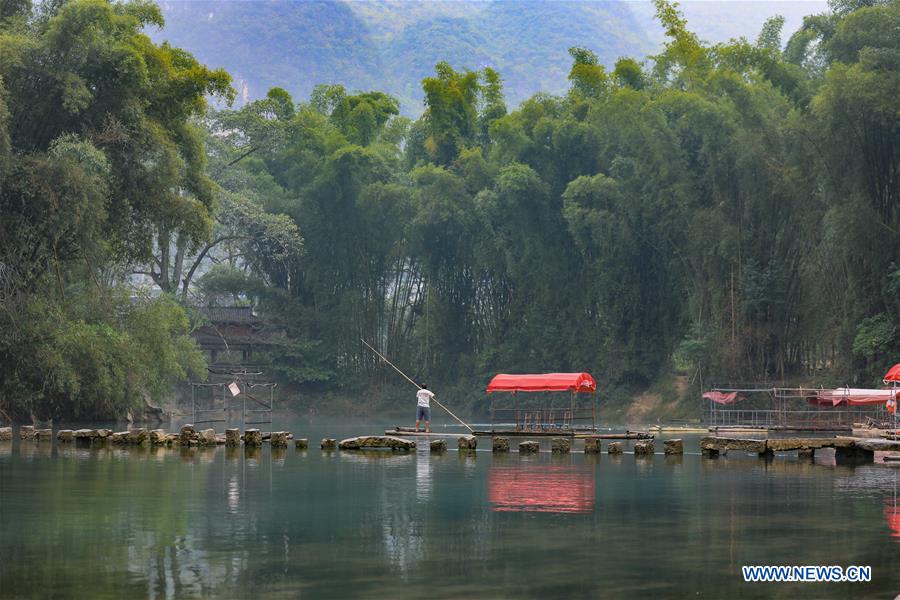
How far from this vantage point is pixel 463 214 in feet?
204

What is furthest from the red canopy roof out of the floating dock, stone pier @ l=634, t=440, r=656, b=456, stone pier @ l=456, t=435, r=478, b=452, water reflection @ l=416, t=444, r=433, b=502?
the floating dock

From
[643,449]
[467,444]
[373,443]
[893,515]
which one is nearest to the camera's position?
[893,515]

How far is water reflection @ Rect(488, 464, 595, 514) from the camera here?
1845 cm

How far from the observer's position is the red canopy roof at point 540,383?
37219 mm

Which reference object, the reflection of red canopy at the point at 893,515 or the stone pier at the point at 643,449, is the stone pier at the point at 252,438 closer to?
the stone pier at the point at 643,449

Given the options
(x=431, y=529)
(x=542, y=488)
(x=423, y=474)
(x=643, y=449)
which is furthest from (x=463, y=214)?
(x=431, y=529)

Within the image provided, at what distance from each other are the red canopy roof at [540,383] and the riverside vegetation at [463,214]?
38.1ft

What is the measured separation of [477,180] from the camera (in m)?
62.9

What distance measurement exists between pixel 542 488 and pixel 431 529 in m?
5.39

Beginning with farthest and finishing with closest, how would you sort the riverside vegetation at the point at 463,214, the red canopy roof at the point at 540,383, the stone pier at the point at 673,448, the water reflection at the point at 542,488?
the riverside vegetation at the point at 463,214, the red canopy roof at the point at 540,383, the stone pier at the point at 673,448, the water reflection at the point at 542,488

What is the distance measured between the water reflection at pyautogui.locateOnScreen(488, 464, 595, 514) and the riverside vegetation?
18.5 m

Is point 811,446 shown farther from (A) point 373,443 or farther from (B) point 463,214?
(B) point 463,214

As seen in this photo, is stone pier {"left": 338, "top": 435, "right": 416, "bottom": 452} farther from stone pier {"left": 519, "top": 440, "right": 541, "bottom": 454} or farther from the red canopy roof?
the red canopy roof

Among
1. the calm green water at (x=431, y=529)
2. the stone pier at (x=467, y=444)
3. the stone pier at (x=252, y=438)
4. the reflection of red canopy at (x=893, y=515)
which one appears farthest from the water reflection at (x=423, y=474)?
the reflection of red canopy at (x=893, y=515)
